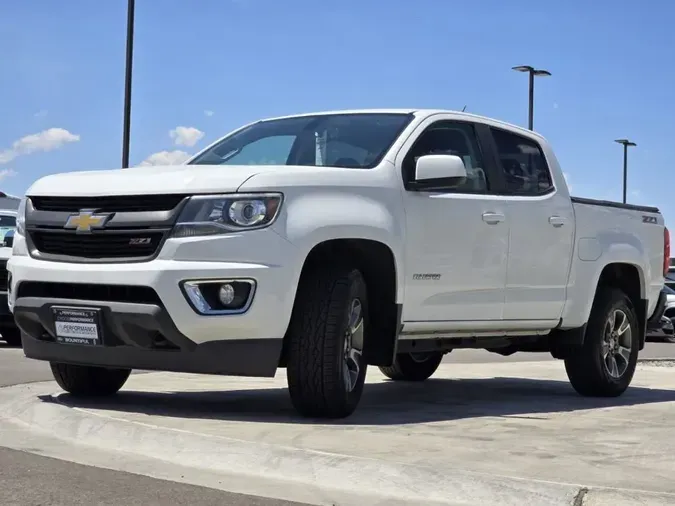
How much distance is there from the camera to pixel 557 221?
8.12 meters

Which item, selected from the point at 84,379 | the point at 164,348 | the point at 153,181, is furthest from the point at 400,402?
the point at 153,181

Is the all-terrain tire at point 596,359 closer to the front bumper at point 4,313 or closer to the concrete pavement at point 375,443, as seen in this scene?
the concrete pavement at point 375,443

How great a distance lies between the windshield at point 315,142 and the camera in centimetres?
707

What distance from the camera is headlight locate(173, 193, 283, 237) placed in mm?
6039

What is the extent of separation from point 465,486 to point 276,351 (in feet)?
5.66

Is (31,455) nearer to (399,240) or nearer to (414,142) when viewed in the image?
(399,240)

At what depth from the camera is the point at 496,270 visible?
7477 mm

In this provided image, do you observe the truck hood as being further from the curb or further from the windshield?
the curb

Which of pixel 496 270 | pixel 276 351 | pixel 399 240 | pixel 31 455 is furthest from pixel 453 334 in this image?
pixel 31 455

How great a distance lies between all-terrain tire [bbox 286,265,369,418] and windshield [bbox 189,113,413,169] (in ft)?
2.76

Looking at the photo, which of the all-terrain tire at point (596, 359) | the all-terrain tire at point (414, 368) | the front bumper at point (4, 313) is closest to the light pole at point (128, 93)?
the front bumper at point (4, 313)

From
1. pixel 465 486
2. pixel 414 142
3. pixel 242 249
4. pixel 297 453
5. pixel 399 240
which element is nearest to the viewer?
pixel 465 486

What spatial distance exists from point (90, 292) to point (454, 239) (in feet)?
7.30

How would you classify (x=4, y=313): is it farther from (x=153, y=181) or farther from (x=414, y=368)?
(x=153, y=181)
